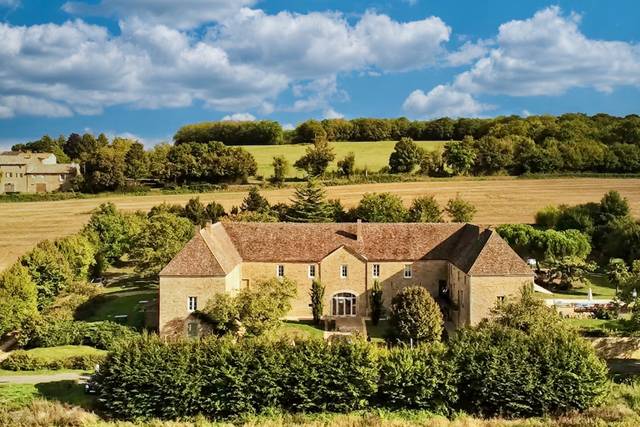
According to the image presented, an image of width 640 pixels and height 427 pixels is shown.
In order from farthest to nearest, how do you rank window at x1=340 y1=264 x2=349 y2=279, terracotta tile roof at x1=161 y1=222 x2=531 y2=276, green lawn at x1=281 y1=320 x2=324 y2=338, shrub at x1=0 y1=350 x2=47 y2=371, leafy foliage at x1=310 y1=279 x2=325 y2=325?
1. window at x1=340 y1=264 x2=349 y2=279
2. terracotta tile roof at x1=161 y1=222 x2=531 y2=276
3. leafy foliage at x1=310 y1=279 x2=325 y2=325
4. green lawn at x1=281 y1=320 x2=324 y2=338
5. shrub at x1=0 y1=350 x2=47 y2=371

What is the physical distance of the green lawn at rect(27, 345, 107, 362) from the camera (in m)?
40.1

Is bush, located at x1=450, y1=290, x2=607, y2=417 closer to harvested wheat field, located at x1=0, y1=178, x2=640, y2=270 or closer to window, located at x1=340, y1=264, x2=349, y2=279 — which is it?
window, located at x1=340, y1=264, x2=349, y2=279

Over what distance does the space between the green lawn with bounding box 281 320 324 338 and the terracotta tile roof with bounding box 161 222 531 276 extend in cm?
506

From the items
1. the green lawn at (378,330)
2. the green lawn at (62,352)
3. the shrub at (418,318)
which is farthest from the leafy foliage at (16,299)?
the shrub at (418,318)

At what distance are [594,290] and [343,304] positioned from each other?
79.1 feet

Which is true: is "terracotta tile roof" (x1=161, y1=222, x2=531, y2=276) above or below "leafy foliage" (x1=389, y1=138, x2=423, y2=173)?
below

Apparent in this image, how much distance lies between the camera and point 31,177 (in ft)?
341

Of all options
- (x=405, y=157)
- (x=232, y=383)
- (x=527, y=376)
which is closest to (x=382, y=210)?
(x=405, y=157)

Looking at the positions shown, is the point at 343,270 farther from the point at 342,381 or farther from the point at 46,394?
the point at 46,394

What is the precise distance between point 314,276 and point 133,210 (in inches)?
1671

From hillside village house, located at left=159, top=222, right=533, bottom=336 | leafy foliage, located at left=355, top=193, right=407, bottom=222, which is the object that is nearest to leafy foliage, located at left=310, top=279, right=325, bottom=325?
hillside village house, located at left=159, top=222, right=533, bottom=336

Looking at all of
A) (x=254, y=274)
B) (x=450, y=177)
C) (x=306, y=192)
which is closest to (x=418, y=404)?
(x=254, y=274)

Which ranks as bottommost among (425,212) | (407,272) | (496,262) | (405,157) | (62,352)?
(62,352)

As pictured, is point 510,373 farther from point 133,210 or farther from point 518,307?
point 133,210
